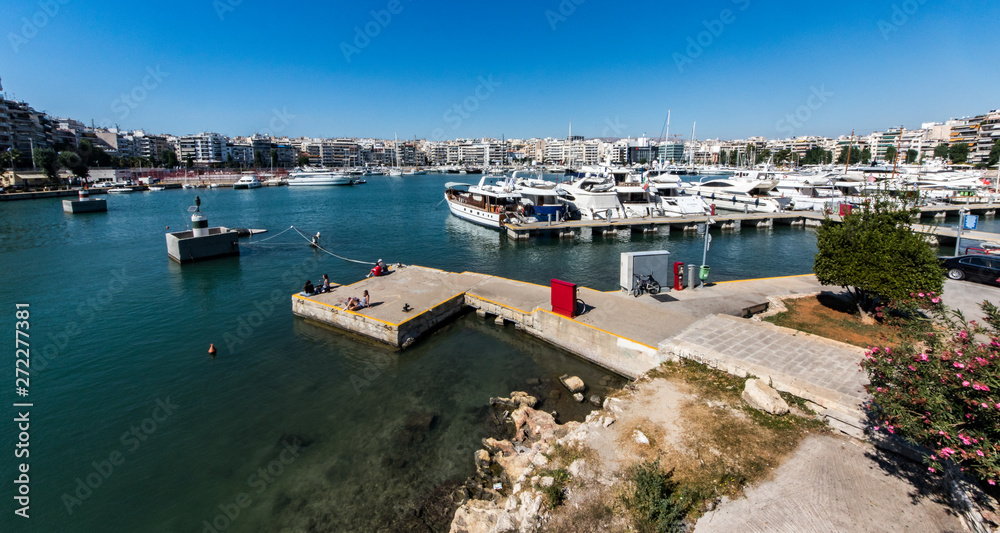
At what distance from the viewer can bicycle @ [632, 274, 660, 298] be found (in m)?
15.2

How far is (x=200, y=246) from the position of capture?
1045 inches

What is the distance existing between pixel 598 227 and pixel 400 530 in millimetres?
32024

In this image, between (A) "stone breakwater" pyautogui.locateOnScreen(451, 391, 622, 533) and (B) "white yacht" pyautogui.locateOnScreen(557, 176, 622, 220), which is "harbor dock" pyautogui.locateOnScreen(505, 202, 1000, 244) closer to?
(B) "white yacht" pyautogui.locateOnScreen(557, 176, 622, 220)

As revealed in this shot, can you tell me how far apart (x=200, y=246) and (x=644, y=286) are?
25954mm

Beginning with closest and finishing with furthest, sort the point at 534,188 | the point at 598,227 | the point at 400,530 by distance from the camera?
the point at 400,530, the point at 598,227, the point at 534,188

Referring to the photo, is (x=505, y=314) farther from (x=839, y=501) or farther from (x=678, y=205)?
(x=678, y=205)

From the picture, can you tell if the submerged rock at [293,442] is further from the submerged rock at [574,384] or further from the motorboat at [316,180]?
the motorboat at [316,180]

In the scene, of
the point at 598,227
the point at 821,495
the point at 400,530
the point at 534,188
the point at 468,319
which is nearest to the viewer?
the point at 821,495

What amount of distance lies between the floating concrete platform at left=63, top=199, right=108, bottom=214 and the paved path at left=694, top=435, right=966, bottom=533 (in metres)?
69.4

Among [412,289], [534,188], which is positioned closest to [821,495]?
[412,289]

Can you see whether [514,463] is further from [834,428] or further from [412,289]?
[412,289]

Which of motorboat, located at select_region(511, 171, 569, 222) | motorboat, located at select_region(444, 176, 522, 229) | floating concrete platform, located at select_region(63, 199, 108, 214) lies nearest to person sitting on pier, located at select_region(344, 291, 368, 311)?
motorboat, located at select_region(444, 176, 522, 229)

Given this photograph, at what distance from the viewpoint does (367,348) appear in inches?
571

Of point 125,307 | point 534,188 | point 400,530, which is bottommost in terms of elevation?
point 400,530
